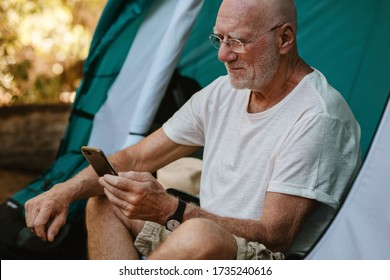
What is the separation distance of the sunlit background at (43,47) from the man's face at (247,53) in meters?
2.35

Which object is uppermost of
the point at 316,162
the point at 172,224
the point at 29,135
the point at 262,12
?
the point at 262,12

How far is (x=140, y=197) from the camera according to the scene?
175 centimetres

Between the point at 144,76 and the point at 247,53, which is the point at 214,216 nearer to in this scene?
the point at 247,53

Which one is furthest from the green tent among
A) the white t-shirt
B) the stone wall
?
the stone wall

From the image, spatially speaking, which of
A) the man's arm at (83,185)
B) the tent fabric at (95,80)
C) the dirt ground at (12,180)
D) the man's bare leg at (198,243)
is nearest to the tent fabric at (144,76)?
the tent fabric at (95,80)

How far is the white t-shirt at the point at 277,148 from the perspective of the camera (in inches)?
71.8

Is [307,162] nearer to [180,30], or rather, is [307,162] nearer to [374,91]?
[374,91]

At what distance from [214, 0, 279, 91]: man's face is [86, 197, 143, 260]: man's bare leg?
493 mm

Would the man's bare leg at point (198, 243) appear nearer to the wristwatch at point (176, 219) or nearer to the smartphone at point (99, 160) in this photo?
the wristwatch at point (176, 219)

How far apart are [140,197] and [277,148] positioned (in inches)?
15.5

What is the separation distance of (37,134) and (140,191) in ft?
7.70

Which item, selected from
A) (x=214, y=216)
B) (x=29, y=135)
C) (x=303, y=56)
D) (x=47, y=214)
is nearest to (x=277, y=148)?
(x=214, y=216)

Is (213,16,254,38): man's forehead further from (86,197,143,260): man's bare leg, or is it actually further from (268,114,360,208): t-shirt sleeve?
(86,197,143,260): man's bare leg

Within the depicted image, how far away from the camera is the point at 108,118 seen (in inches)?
113
